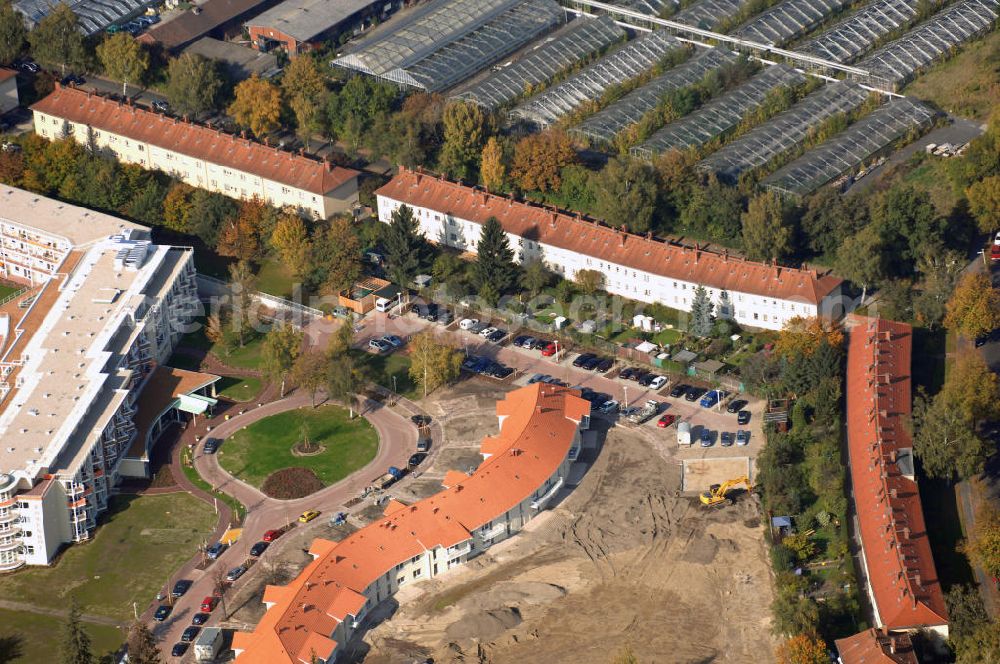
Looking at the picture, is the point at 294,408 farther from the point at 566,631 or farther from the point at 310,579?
the point at 566,631

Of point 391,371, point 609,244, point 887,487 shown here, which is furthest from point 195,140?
point 887,487

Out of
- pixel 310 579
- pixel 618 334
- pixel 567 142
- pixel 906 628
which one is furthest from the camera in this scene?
pixel 567 142

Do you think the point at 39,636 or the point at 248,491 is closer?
the point at 39,636

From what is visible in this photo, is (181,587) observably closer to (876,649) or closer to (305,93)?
(876,649)

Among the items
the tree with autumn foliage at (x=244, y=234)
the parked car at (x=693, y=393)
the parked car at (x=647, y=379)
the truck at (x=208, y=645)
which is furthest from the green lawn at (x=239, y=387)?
the parked car at (x=693, y=393)

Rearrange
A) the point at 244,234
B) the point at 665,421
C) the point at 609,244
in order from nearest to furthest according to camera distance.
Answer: the point at 665,421 → the point at 609,244 → the point at 244,234

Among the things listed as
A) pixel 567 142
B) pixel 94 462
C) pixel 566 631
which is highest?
pixel 567 142

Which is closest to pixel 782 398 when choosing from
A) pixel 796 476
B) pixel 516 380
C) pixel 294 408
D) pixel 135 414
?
pixel 796 476
